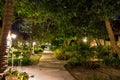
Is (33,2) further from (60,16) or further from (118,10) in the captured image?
(118,10)

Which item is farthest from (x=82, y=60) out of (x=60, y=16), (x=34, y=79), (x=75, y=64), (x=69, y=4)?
(x=69, y=4)

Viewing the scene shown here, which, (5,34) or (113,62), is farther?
(113,62)

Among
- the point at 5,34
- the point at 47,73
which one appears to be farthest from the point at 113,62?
the point at 5,34

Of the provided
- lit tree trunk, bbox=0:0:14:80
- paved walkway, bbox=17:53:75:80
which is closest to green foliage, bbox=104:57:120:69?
paved walkway, bbox=17:53:75:80

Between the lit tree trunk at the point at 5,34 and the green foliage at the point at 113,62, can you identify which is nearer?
the lit tree trunk at the point at 5,34

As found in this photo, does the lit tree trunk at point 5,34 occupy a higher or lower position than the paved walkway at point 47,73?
higher

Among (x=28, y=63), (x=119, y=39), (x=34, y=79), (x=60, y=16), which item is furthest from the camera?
(x=119, y=39)

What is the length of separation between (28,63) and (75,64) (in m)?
4.37

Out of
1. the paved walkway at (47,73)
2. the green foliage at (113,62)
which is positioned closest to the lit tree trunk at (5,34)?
the paved walkway at (47,73)

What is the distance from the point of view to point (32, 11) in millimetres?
12984

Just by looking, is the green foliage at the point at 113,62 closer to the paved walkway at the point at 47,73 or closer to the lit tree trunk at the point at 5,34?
the paved walkway at the point at 47,73

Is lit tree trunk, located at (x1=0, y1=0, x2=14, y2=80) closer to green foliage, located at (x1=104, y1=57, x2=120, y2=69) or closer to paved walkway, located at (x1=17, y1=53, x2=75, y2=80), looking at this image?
paved walkway, located at (x1=17, y1=53, x2=75, y2=80)

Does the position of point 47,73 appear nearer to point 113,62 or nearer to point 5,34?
point 5,34

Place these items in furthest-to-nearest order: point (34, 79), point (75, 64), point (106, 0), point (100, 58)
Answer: point (100, 58), point (75, 64), point (34, 79), point (106, 0)
